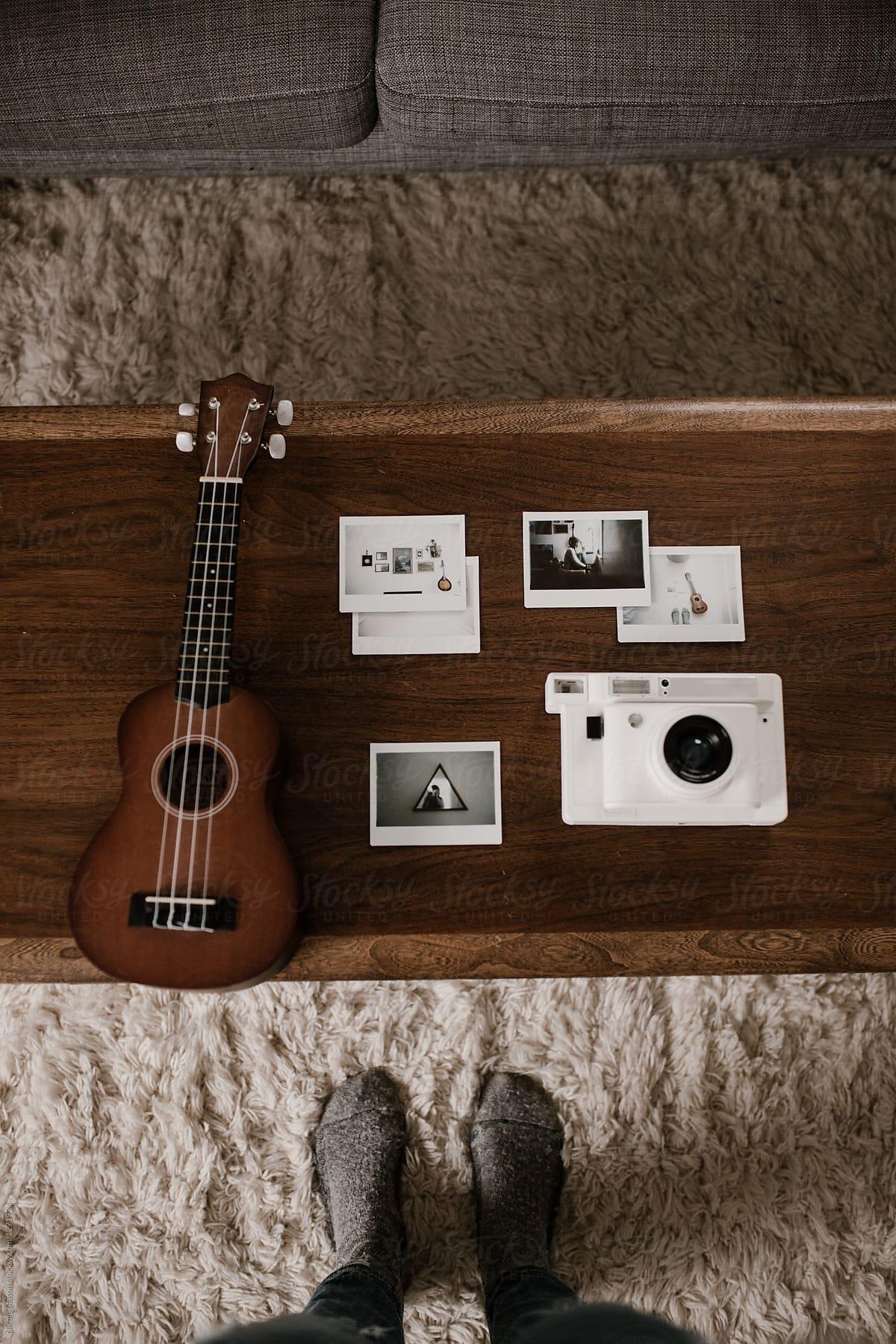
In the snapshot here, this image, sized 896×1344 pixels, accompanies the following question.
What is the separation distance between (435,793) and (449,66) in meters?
1.16

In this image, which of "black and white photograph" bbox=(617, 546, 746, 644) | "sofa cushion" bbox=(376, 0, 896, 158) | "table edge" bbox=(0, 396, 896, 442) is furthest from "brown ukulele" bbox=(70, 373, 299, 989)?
"sofa cushion" bbox=(376, 0, 896, 158)

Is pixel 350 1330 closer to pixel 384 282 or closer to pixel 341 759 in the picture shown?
pixel 341 759

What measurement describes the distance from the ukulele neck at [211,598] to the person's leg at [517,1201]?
0.88 meters

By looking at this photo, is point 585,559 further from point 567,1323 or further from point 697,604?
point 567,1323

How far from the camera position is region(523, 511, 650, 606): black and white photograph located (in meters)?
1.15

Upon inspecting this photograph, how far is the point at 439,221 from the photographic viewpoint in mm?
1658

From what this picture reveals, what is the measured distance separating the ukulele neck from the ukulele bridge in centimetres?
23

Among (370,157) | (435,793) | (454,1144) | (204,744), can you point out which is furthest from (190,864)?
(370,157)

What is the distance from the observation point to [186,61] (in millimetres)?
1346

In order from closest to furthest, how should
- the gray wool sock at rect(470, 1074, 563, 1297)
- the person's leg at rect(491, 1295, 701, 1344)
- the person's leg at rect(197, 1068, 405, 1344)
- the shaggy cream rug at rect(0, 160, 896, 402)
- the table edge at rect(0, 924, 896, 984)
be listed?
the person's leg at rect(491, 1295, 701, 1344), the table edge at rect(0, 924, 896, 984), the person's leg at rect(197, 1068, 405, 1344), the gray wool sock at rect(470, 1074, 563, 1297), the shaggy cream rug at rect(0, 160, 896, 402)

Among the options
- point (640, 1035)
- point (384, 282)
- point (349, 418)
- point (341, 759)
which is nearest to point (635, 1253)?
→ point (640, 1035)

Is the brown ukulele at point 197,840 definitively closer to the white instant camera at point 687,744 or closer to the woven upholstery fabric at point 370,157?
the white instant camera at point 687,744

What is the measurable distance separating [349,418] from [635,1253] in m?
1.42

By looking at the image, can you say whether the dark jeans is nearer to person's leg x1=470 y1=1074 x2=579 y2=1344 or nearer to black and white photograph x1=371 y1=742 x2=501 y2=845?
person's leg x1=470 y1=1074 x2=579 y2=1344
